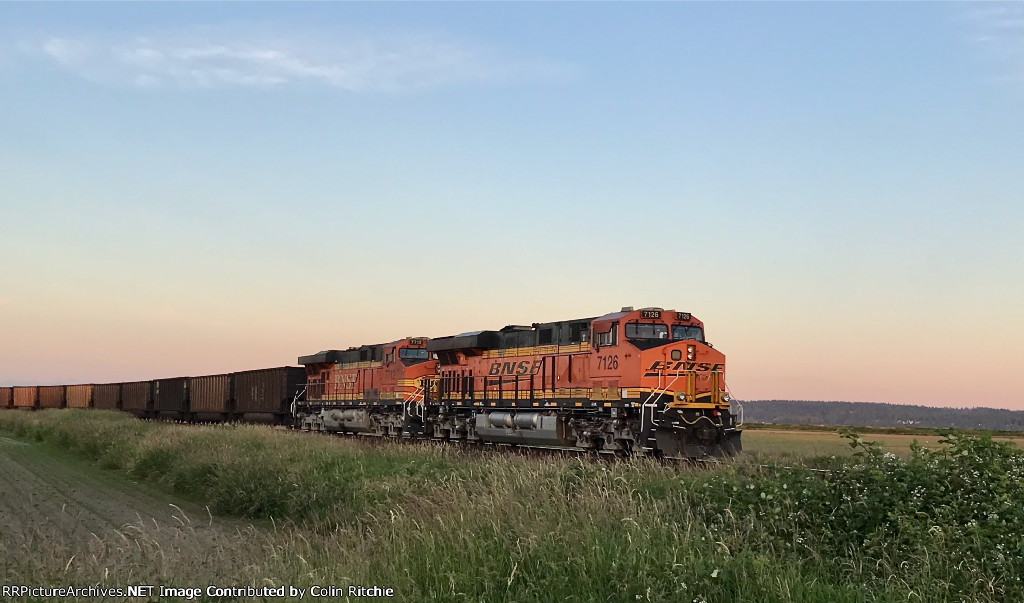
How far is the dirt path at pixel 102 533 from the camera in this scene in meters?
8.09

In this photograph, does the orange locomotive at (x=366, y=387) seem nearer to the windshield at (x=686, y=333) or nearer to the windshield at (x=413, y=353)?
the windshield at (x=413, y=353)

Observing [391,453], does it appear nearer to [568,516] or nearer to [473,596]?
[568,516]

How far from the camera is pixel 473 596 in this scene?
7.89m

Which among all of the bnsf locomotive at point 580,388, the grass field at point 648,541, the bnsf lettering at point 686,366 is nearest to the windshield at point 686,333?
the bnsf locomotive at point 580,388

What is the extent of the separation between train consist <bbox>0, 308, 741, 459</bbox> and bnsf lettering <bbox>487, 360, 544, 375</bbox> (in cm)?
3

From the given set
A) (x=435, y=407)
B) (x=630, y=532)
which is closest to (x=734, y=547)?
(x=630, y=532)

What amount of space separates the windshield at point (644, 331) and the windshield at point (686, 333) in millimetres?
292

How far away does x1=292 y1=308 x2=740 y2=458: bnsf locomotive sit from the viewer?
20.4 meters

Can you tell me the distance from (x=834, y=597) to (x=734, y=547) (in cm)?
125

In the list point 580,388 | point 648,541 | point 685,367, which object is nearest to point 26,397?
point 580,388

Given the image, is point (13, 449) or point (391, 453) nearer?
point (391, 453)

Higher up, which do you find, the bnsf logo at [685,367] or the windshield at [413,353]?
the windshield at [413,353]

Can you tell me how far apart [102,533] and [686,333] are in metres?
13.7

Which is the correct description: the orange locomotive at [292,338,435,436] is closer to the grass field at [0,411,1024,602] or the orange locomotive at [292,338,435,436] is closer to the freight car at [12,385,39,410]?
the grass field at [0,411,1024,602]
